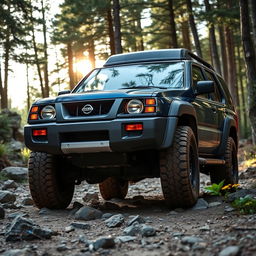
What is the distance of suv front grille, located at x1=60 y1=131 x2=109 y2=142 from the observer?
4.97 metres

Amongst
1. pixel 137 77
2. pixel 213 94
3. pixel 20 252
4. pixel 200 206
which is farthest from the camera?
pixel 213 94

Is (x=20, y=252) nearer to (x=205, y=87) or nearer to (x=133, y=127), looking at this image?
(x=133, y=127)

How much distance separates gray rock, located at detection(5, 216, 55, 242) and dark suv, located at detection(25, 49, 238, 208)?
52.9 inches

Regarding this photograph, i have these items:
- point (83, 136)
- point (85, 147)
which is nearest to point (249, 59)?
point (83, 136)

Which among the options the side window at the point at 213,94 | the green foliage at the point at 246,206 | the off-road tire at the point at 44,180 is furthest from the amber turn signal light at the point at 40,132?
the side window at the point at 213,94

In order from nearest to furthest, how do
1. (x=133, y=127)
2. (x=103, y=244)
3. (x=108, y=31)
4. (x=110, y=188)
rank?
(x=103, y=244)
(x=133, y=127)
(x=110, y=188)
(x=108, y=31)

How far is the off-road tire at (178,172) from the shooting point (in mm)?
4965

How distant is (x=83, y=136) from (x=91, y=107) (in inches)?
14.3

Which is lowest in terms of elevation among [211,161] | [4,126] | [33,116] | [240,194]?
[240,194]

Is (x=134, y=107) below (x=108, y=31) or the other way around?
below

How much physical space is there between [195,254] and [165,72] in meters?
3.64

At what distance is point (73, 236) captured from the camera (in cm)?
404

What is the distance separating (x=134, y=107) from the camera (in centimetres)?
493

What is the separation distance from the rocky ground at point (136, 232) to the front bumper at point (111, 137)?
0.79 m
